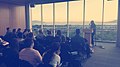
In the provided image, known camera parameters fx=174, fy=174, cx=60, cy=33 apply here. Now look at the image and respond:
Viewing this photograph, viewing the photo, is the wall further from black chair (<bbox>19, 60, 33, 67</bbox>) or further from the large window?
black chair (<bbox>19, 60, 33, 67</bbox>)

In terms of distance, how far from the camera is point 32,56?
3412mm

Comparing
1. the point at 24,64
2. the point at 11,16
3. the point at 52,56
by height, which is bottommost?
the point at 24,64

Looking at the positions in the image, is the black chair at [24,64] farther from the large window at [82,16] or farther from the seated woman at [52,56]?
the large window at [82,16]

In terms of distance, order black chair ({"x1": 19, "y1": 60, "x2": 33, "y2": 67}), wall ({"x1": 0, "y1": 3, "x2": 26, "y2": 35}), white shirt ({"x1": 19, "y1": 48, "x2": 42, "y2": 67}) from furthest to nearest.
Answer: wall ({"x1": 0, "y1": 3, "x2": 26, "y2": 35}) → white shirt ({"x1": 19, "y1": 48, "x2": 42, "y2": 67}) → black chair ({"x1": 19, "y1": 60, "x2": 33, "y2": 67})

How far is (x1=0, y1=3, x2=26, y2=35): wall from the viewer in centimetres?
1006

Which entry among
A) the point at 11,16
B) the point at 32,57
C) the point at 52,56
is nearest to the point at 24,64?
the point at 32,57

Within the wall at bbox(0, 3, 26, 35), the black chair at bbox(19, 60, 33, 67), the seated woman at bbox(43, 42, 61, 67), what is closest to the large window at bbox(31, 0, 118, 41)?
the wall at bbox(0, 3, 26, 35)

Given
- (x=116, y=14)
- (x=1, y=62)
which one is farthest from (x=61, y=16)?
(x=1, y=62)

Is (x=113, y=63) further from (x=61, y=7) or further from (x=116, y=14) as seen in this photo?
(x=61, y=7)

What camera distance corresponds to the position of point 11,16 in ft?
35.5

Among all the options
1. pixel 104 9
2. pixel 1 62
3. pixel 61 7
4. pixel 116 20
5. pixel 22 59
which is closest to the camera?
pixel 22 59

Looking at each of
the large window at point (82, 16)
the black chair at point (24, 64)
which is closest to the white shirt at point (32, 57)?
the black chair at point (24, 64)

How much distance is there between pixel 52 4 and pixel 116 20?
14.8 ft

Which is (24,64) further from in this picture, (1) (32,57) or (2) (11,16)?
(2) (11,16)
